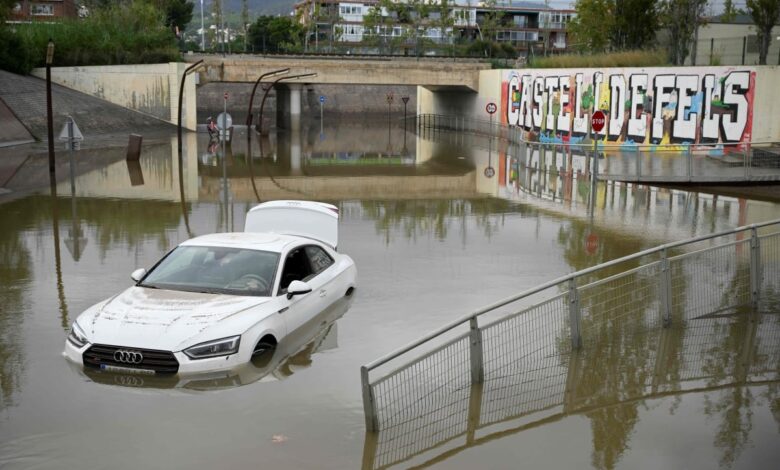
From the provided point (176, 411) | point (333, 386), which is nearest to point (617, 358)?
point (333, 386)

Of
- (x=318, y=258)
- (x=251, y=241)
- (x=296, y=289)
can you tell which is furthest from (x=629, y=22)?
(x=296, y=289)

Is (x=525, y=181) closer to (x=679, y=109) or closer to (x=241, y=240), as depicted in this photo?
(x=679, y=109)

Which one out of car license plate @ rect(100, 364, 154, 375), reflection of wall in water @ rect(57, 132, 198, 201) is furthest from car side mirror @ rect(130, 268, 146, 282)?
reflection of wall in water @ rect(57, 132, 198, 201)

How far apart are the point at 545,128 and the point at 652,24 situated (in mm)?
8159

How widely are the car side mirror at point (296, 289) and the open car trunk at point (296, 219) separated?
312cm

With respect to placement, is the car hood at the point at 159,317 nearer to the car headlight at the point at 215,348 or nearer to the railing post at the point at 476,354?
the car headlight at the point at 215,348

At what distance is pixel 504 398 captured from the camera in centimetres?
937

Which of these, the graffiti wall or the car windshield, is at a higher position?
the graffiti wall

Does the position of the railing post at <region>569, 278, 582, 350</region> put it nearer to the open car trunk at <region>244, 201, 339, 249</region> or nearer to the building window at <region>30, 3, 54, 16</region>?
the open car trunk at <region>244, 201, 339, 249</region>

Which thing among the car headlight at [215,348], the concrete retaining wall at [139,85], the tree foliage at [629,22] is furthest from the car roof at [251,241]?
the concrete retaining wall at [139,85]

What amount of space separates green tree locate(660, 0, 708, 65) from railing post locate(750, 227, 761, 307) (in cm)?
3161

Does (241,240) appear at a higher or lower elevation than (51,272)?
higher

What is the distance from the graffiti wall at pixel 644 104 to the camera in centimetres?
3519

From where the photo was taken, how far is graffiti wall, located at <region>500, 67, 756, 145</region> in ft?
115
